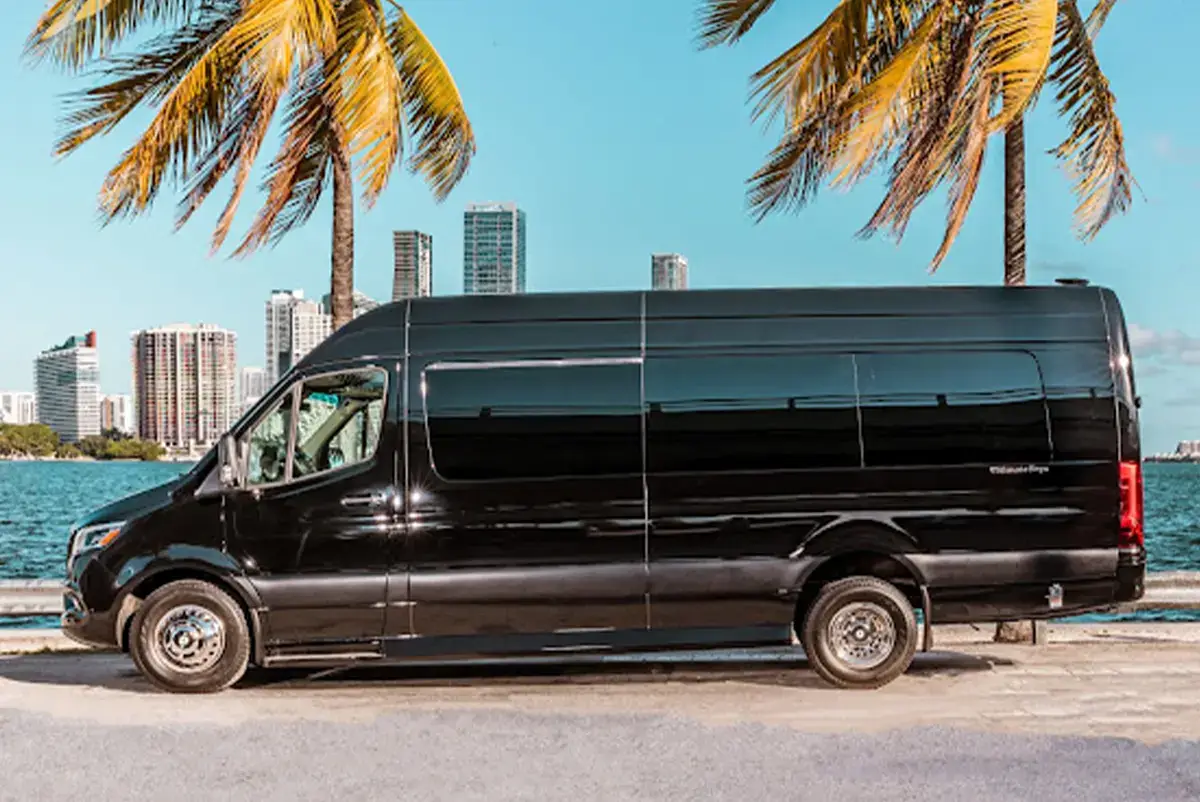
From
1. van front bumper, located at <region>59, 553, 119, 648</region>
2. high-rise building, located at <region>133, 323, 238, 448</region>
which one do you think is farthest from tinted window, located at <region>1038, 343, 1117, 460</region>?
high-rise building, located at <region>133, 323, 238, 448</region>

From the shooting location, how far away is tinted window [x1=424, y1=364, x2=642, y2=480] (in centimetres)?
872

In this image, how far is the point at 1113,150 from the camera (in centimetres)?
1152

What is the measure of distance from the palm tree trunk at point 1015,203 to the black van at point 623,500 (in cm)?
246

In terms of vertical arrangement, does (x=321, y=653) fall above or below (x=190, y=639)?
below

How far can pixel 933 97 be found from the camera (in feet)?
35.3

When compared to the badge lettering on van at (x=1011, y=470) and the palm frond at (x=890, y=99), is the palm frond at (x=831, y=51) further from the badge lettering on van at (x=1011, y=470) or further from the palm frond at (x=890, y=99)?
the badge lettering on van at (x=1011, y=470)

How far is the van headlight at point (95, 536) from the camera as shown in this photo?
8.82 meters

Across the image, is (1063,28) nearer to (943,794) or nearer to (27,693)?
(943,794)

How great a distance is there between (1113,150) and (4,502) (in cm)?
7393

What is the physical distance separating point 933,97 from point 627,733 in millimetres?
6159

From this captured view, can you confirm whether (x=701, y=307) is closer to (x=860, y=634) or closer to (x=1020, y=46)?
(x=860, y=634)

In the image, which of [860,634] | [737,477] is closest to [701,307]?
[737,477]

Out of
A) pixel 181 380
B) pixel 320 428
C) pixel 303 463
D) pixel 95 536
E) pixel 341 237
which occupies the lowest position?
pixel 95 536

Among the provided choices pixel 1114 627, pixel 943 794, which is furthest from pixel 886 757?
pixel 1114 627
